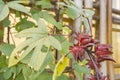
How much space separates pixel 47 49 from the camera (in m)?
0.59

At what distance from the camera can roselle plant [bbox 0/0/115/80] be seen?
0.44m

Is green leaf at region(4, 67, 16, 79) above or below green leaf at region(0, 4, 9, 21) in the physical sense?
below

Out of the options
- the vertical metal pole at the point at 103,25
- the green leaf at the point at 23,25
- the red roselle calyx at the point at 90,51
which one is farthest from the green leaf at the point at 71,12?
→ the vertical metal pole at the point at 103,25

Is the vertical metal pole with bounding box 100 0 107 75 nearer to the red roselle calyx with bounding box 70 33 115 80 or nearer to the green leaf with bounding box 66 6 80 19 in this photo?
the green leaf with bounding box 66 6 80 19

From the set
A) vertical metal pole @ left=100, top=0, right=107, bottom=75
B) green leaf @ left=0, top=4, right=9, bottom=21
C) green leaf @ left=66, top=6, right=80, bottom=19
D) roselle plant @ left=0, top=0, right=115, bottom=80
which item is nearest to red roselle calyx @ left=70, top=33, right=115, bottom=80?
roselle plant @ left=0, top=0, right=115, bottom=80

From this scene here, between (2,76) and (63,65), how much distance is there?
1.25 feet

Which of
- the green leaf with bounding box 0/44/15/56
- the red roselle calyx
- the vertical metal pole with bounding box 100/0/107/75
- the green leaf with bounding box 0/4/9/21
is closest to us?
the red roselle calyx

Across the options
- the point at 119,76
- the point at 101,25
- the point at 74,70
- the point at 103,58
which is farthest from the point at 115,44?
the point at 103,58

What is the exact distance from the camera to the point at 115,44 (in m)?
1.62

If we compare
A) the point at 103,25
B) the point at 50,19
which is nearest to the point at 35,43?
the point at 50,19

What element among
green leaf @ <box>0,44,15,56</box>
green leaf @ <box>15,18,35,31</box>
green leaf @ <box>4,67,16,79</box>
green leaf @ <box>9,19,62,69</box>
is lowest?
green leaf @ <box>4,67,16,79</box>

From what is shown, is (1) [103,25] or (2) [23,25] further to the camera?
(1) [103,25]

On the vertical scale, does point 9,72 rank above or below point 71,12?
below

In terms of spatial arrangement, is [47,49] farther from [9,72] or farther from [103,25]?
[103,25]
